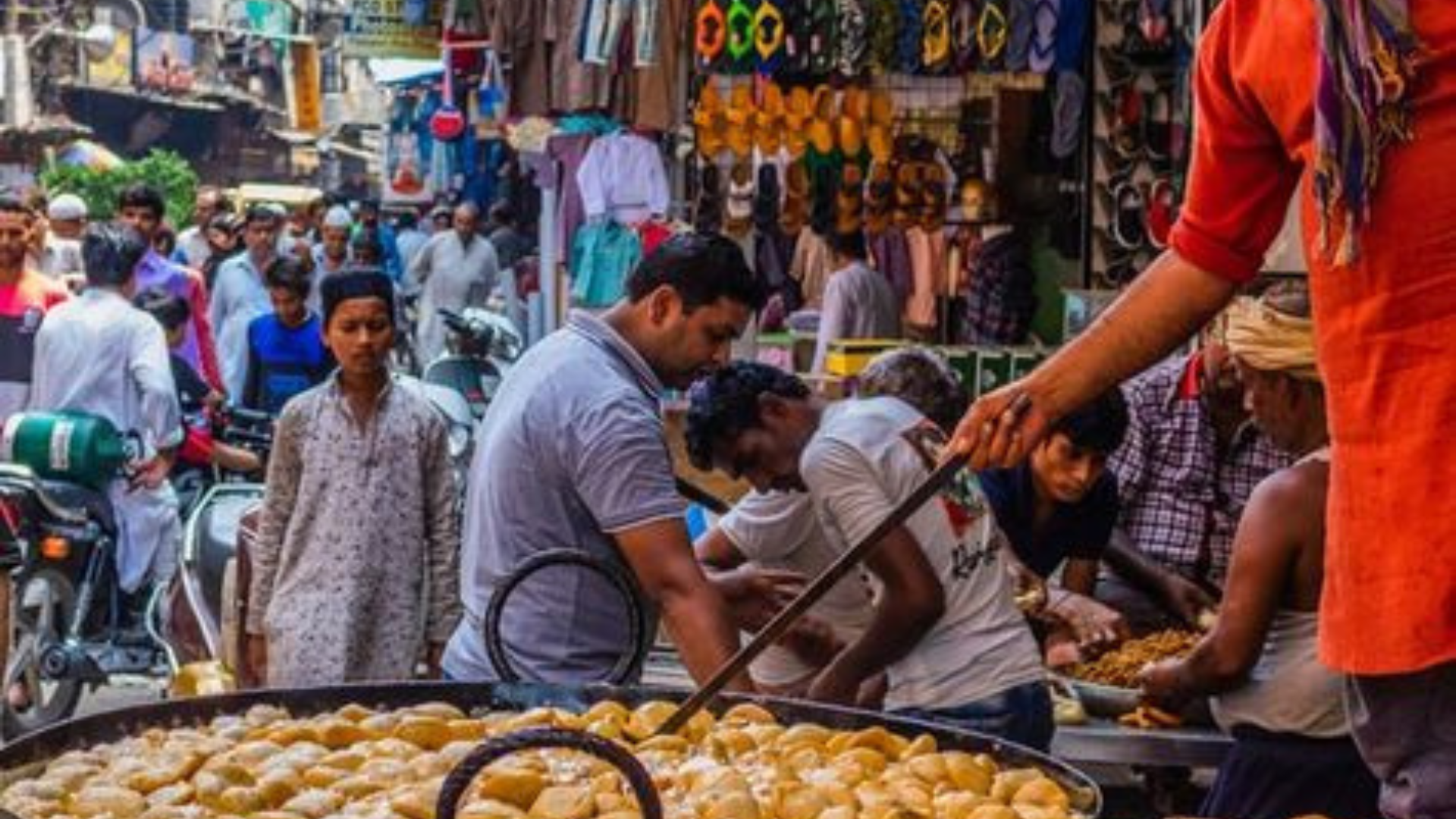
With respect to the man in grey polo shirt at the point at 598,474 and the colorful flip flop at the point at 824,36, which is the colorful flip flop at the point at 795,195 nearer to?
the colorful flip flop at the point at 824,36

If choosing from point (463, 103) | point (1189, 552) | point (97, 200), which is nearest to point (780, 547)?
point (1189, 552)

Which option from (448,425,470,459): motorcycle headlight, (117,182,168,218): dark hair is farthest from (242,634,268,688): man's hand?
(117,182,168,218): dark hair

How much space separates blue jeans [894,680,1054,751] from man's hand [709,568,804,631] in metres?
0.35

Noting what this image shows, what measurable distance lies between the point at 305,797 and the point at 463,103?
44.1ft

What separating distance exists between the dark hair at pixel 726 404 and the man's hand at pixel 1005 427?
86.6 inches

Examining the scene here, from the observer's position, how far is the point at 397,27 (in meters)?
15.7

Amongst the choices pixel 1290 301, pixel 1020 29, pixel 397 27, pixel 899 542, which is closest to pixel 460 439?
pixel 1020 29

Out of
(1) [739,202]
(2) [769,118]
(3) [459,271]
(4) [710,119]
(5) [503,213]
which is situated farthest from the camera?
(5) [503,213]

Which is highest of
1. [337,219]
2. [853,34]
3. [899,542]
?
[853,34]

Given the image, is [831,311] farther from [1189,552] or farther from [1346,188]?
[1346,188]

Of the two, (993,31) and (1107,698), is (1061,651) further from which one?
(993,31)

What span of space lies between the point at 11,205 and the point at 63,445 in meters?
1.65

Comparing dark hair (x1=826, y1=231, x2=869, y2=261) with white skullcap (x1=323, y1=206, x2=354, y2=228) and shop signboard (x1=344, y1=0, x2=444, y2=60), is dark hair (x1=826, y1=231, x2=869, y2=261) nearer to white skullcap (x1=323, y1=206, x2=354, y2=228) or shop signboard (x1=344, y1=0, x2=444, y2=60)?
shop signboard (x1=344, y1=0, x2=444, y2=60)

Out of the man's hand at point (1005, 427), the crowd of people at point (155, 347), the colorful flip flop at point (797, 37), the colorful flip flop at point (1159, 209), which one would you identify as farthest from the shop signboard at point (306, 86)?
the man's hand at point (1005, 427)
